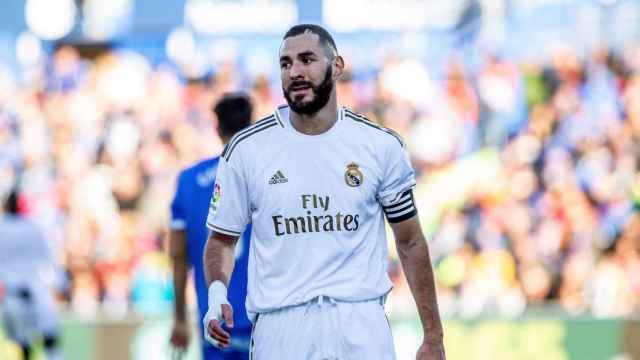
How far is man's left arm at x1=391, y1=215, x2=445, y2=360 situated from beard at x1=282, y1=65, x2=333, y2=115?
566 millimetres

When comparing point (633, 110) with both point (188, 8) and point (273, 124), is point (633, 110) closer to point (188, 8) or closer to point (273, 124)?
point (188, 8)

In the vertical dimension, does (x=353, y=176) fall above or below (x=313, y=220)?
above

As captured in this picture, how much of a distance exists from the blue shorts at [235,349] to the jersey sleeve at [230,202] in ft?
6.42

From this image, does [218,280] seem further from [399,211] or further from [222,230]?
[399,211]

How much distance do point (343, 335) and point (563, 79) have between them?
44.7 feet

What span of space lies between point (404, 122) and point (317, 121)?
1275cm

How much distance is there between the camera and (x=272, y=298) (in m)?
5.63

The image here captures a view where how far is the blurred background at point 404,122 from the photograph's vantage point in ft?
54.7

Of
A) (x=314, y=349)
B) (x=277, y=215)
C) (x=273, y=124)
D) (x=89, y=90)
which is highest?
(x=89, y=90)

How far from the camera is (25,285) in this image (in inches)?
556

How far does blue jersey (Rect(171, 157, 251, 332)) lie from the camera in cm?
766

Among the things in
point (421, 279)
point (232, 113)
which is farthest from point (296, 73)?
point (232, 113)

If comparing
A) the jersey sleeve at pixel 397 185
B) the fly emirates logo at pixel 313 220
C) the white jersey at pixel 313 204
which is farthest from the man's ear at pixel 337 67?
the fly emirates logo at pixel 313 220

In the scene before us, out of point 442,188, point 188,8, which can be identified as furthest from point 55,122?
point 442,188
